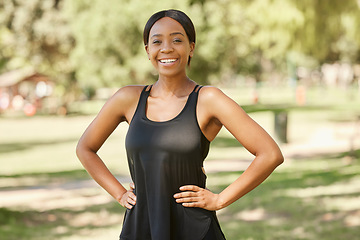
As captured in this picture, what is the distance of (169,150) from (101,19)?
27594 mm

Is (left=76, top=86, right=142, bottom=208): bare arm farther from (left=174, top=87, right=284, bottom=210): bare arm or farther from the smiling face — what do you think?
(left=174, top=87, right=284, bottom=210): bare arm

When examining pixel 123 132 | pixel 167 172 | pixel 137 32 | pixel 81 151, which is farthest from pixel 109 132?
pixel 137 32

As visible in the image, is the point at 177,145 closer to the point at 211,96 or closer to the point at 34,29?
the point at 211,96

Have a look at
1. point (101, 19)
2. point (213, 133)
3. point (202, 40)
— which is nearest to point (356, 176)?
point (213, 133)

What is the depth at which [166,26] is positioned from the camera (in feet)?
9.10

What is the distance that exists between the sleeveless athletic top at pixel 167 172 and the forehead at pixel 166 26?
32 cm

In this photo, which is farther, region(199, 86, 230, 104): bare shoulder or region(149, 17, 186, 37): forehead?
region(149, 17, 186, 37): forehead

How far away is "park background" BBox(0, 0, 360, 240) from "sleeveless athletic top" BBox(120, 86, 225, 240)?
4.58 m

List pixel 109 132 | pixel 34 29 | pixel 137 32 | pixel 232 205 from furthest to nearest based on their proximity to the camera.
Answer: pixel 34 29, pixel 137 32, pixel 232 205, pixel 109 132

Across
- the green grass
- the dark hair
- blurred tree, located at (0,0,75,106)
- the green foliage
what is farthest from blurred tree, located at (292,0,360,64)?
blurred tree, located at (0,0,75,106)

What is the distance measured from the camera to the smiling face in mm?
2773

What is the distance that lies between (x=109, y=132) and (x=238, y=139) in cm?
72

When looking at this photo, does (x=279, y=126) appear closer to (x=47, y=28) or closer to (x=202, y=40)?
(x=202, y=40)

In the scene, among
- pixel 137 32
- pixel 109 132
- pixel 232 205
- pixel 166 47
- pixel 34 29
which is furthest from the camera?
pixel 34 29
